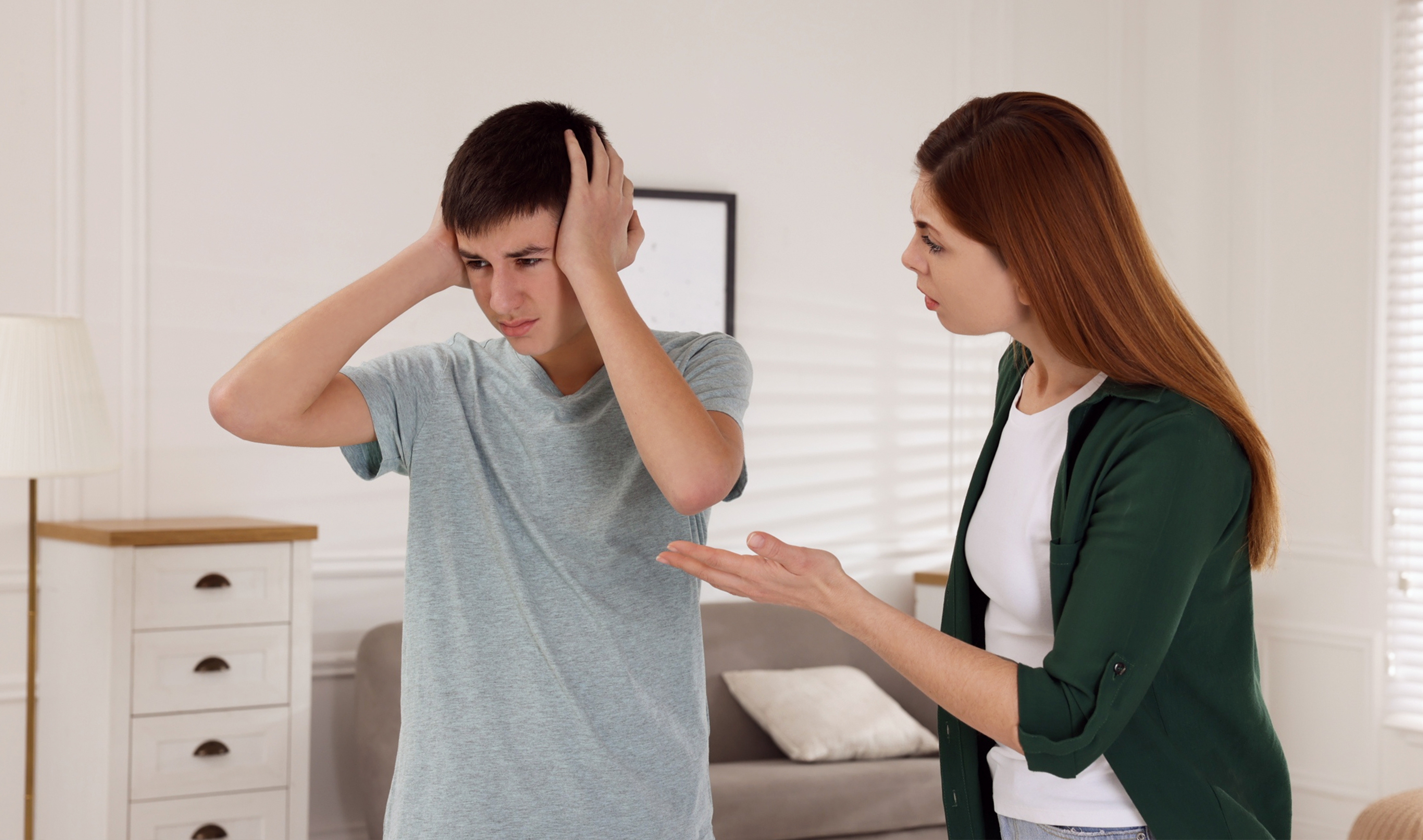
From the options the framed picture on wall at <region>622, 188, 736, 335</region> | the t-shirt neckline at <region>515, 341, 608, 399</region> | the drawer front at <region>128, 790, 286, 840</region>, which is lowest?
the drawer front at <region>128, 790, 286, 840</region>

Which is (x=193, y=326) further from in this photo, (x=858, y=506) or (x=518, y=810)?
(x=518, y=810)

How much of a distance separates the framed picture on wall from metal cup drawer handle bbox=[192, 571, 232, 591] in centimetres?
153

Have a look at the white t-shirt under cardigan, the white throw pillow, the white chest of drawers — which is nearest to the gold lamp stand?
the white chest of drawers

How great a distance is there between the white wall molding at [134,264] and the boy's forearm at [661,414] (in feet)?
8.15

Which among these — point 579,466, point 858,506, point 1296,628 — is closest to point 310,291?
point 858,506

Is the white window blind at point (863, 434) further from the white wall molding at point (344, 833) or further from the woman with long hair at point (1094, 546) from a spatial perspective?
the woman with long hair at point (1094, 546)

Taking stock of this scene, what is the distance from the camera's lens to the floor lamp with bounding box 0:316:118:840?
99.6 inches

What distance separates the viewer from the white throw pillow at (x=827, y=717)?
10.6 feet

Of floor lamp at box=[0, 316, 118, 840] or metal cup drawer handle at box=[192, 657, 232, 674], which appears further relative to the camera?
metal cup drawer handle at box=[192, 657, 232, 674]

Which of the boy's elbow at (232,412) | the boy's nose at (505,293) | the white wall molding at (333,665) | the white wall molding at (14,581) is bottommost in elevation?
the white wall molding at (333,665)

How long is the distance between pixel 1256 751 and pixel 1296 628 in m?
3.02

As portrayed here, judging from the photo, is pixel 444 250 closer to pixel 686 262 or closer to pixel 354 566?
pixel 354 566

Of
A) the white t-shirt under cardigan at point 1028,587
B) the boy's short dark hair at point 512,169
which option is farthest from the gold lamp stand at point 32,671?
the white t-shirt under cardigan at point 1028,587

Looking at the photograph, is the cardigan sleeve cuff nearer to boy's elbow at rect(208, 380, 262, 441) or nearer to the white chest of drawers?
boy's elbow at rect(208, 380, 262, 441)
